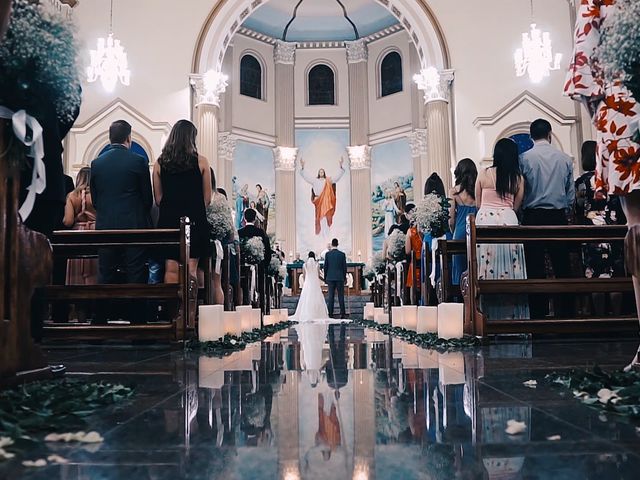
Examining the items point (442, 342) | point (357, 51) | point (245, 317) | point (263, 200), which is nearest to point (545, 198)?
point (442, 342)

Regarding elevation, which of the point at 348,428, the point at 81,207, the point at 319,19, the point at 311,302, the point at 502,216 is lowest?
the point at 348,428

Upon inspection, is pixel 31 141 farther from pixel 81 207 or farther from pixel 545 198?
pixel 545 198

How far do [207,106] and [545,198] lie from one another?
9.00 meters

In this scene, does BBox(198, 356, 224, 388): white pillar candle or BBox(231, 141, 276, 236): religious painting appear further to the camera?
BBox(231, 141, 276, 236): religious painting

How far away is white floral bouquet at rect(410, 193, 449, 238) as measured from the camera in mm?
6195

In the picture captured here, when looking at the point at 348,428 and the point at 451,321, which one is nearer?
the point at 348,428

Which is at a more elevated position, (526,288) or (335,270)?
(335,270)

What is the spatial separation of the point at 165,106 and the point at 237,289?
664cm

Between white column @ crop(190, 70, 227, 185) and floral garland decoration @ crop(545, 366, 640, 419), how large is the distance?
11.2 meters

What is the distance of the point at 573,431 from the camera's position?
144 cm

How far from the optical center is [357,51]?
68.4 ft

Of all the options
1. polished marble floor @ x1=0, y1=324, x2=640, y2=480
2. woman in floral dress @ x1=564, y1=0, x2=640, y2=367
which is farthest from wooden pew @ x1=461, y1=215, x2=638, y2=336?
woman in floral dress @ x1=564, y1=0, x2=640, y2=367

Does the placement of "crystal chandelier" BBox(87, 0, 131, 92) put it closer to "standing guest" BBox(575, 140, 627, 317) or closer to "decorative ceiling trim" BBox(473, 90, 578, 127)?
"decorative ceiling trim" BBox(473, 90, 578, 127)

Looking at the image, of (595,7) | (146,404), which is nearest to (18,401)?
(146,404)
